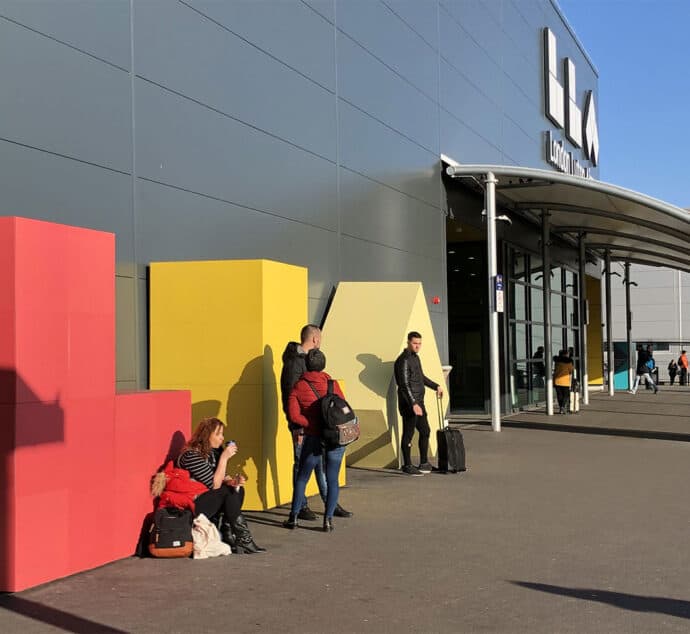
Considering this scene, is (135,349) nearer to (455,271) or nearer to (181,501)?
(181,501)

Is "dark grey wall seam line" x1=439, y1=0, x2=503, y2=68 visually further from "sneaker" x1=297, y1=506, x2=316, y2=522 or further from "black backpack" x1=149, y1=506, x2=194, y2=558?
"black backpack" x1=149, y1=506, x2=194, y2=558

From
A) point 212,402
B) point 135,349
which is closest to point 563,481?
point 212,402

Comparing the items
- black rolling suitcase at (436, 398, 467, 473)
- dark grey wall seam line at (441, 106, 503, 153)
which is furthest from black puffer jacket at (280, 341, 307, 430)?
dark grey wall seam line at (441, 106, 503, 153)

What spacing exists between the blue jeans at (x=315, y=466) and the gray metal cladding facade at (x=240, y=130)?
1.99 meters

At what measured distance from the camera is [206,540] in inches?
289

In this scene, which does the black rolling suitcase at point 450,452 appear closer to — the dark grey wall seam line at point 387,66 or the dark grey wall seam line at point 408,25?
the dark grey wall seam line at point 387,66

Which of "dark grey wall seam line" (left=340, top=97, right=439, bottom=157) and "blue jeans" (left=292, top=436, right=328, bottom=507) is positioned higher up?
"dark grey wall seam line" (left=340, top=97, right=439, bottom=157)

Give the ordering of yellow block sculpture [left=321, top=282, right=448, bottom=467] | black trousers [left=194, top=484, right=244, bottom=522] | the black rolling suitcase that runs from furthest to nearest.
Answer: yellow block sculpture [left=321, top=282, right=448, bottom=467]
the black rolling suitcase
black trousers [left=194, top=484, right=244, bottom=522]

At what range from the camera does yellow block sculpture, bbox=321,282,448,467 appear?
12.6m

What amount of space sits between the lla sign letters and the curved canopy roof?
4226 millimetres

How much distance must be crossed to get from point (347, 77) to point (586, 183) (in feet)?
15.2

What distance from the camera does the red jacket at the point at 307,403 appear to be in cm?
841

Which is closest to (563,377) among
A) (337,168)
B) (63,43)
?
(337,168)

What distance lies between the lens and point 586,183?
16.9 metres
